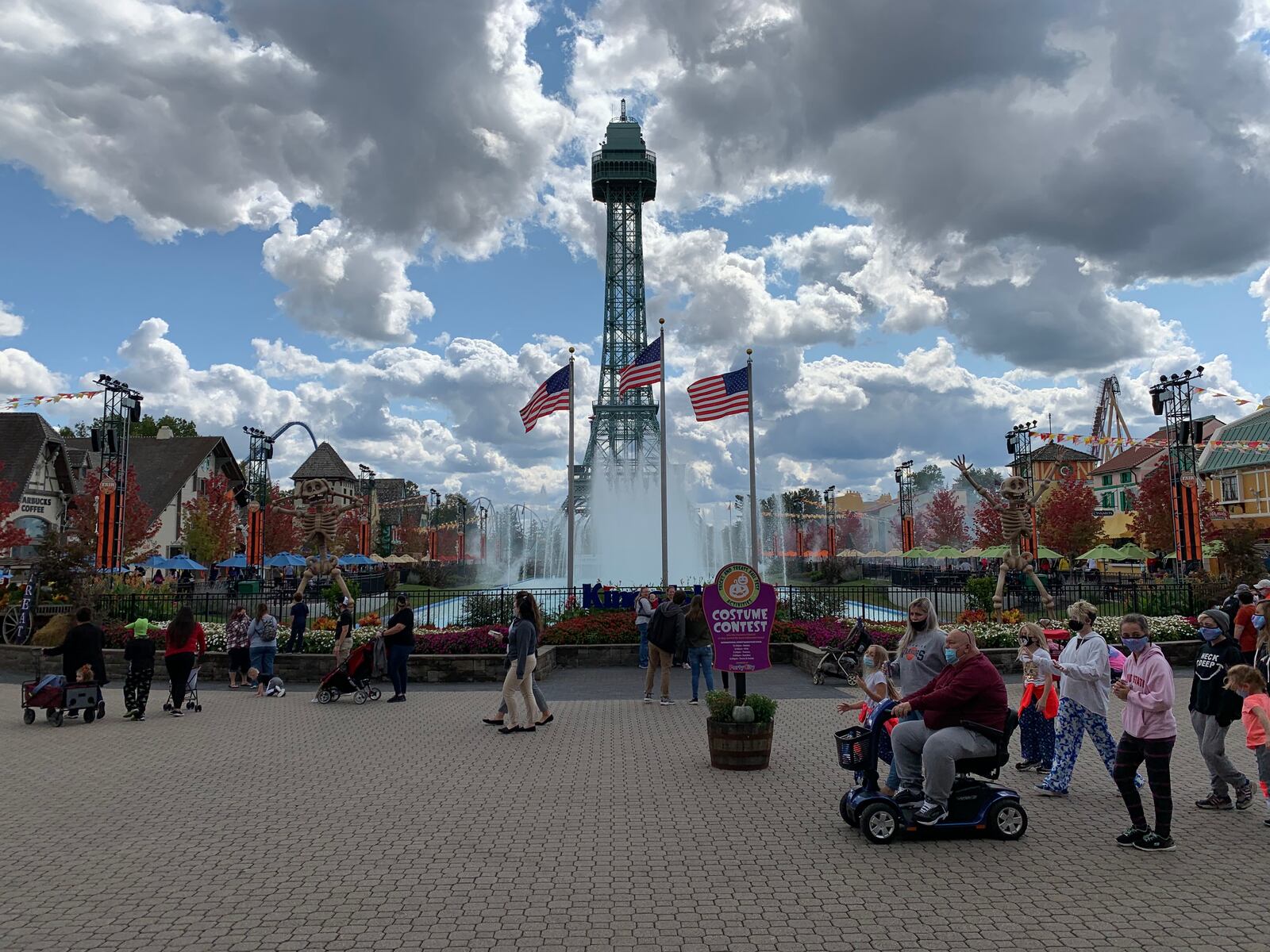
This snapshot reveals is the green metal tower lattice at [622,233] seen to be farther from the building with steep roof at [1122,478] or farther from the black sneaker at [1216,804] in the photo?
the black sneaker at [1216,804]

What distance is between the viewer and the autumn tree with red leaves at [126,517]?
39188mm

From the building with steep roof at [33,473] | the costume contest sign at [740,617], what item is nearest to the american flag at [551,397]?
the costume contest sign at [740,617]

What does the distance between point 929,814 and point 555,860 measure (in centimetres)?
296

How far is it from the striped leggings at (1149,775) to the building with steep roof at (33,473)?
5197 centimetres

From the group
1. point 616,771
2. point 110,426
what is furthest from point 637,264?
point 616,771

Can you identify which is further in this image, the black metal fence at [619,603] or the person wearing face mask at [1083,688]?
the black metal fence at [619,603]

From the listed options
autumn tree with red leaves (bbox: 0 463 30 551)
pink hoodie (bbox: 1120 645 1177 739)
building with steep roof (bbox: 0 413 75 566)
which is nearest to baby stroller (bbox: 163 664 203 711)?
pink hoodie (bbox: 1120 645 1177 739)

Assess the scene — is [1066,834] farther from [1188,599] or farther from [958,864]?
[1188,599]

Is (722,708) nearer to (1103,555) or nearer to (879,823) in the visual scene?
(879,823)

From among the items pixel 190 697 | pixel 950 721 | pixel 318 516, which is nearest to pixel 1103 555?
pixel 318 516

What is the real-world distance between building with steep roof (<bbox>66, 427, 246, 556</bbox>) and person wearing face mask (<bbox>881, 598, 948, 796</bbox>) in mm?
53480

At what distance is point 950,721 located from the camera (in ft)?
22.8

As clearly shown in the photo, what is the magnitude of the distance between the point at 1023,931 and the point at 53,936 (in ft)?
19.0

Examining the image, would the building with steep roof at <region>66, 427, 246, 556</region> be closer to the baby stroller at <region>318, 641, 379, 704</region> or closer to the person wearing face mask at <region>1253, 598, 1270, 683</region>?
the baby stroller at <region>318, 641, 379, 704</region>
